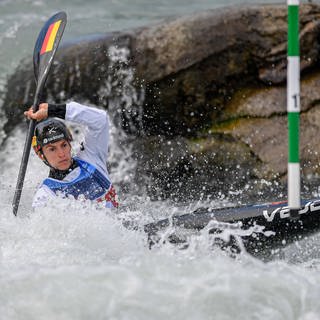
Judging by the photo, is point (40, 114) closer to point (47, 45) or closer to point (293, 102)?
point (47, 45)

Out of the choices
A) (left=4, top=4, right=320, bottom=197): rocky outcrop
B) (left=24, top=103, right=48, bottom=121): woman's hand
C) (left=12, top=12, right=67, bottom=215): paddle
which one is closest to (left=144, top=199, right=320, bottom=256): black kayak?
(left=24, top=103, right=48, bottom=121): woman's hand

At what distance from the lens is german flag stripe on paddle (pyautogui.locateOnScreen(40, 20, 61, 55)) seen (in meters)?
6.70

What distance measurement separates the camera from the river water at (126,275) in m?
4.51

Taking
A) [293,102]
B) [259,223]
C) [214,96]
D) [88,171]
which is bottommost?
[259,223]

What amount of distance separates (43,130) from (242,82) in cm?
365

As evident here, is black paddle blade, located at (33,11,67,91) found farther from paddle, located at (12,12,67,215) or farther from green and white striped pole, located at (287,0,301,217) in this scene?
green and white striped pole, located at (287,0,301,217)

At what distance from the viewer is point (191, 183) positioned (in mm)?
8836

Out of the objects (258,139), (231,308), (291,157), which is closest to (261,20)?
(258,139)

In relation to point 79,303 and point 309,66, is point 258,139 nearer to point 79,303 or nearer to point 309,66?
point 309,66

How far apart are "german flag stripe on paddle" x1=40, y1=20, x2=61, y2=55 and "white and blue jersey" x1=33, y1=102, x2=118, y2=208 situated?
1.08 metres

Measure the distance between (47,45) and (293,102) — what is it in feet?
9.06

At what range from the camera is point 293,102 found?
186 inches

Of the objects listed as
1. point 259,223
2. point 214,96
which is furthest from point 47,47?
point 214,96

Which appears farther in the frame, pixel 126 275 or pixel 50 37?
pixel 50 37
